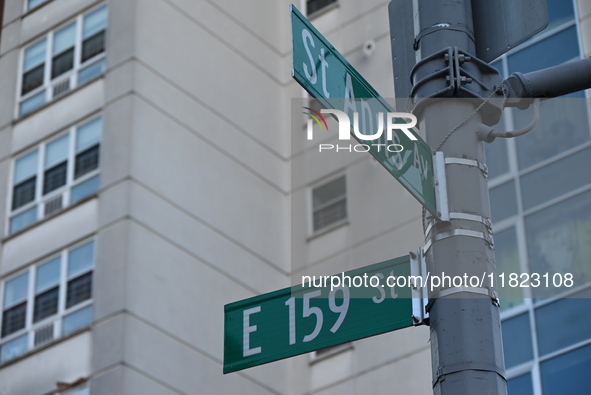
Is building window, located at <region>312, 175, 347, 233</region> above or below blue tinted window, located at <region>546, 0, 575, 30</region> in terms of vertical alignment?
below

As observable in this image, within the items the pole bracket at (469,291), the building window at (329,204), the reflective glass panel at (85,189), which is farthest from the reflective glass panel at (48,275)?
the pole bracket at (469,291)

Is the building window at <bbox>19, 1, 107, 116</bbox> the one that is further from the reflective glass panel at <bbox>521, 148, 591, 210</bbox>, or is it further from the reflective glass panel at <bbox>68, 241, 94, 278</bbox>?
the reflective glass panel at <bbox>521, 148, 591, 210</bbox>

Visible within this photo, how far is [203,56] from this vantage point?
78.3ft

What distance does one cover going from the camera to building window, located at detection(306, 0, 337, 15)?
2572cm

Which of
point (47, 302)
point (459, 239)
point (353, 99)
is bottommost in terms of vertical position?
point (459, 239)

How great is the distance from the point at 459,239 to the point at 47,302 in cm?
1686

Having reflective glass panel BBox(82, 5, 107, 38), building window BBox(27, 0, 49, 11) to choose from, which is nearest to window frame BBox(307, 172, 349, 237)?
reflective glass panel BBox(82, 5, 107, 38)

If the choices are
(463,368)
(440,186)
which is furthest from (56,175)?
(463,368)

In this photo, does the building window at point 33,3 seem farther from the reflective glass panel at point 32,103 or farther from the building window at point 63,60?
the reflective glass panel at point 32,103

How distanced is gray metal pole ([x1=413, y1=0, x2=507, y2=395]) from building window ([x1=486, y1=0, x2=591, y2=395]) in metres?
12.0

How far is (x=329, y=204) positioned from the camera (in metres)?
23.6

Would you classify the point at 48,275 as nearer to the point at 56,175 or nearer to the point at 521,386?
the point at 56,175

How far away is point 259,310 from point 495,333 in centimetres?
130

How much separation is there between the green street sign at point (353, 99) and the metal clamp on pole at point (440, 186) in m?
0.02
